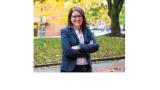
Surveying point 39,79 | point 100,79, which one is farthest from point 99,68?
point 39,79

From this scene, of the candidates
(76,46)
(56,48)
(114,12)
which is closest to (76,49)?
(76,46)

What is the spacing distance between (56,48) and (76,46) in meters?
0.13

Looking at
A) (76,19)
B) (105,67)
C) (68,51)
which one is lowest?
(105,67)

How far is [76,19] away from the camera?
101 inches

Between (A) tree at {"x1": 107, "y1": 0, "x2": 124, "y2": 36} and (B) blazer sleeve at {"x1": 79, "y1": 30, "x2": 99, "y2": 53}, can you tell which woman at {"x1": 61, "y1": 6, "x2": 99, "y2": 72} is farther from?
(A) tree at {"x1": 107, "y1": 0, "x2": 124, "y2": 36}

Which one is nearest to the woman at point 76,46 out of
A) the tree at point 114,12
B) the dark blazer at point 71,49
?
the dark blazer at point 71,49

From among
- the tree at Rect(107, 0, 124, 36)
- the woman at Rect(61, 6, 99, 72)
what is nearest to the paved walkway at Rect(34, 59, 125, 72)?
the woman at Rect(61, 6, 99, 72)

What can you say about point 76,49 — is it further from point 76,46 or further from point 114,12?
point 114,12

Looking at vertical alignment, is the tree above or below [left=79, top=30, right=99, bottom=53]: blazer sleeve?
above

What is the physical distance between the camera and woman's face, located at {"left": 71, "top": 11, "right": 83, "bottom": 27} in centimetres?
255

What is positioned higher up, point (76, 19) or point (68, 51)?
point (76, 19)

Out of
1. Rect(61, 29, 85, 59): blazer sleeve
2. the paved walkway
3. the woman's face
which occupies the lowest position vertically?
the paved walkway
